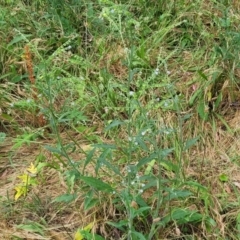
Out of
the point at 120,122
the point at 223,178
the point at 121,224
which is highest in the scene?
the point at 120,122

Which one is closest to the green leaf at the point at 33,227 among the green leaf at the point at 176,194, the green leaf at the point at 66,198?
the green leaf at the point at 66,198

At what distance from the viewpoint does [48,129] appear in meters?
2.53

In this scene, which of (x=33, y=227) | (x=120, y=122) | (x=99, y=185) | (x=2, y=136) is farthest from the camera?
(x=2, y=136)

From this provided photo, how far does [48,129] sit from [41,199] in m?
0.44

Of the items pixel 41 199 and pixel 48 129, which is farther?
pixel 48 129

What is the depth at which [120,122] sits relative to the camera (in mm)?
1715

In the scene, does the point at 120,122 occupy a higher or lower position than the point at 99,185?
higher

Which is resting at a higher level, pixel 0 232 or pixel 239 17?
pixel 239 17

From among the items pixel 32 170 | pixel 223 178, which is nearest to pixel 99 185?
pixel 32 170

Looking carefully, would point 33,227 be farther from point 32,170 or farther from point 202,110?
point 202,110

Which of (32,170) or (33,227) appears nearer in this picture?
(33,227)

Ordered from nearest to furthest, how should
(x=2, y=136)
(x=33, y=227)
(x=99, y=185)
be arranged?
(x=99, y=185) → (x=33, y=227) → (x=2, y=136)

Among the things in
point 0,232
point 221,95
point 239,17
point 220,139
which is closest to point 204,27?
point 239,17

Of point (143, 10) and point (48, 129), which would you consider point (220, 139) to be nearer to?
point (48, 129)
